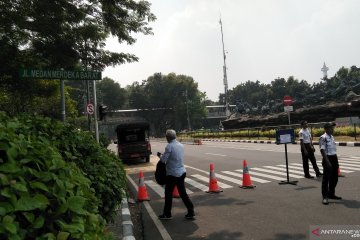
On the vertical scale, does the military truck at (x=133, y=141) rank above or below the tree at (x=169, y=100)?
below

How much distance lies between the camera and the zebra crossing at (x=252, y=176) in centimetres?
1195

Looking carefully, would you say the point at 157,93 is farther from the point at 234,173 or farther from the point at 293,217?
the point at 293,217

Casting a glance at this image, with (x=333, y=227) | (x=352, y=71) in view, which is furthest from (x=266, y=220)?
(x=352, y=71)

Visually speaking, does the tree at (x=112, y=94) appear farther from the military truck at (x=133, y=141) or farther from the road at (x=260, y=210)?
the road at (x=260, y=210)

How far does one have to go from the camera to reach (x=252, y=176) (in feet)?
43.6

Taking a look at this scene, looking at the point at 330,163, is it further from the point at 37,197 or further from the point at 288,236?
the point at 37,197

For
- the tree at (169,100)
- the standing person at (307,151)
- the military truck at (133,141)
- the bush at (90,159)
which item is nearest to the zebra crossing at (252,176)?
the standing person at (307,151)

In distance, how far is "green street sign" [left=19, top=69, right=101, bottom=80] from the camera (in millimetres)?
8805

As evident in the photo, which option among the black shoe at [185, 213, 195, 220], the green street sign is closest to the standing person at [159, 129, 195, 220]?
the black shoe at [185, 213, 195, 220]

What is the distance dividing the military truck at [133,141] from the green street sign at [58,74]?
13751 mm

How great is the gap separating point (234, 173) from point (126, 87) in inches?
4104

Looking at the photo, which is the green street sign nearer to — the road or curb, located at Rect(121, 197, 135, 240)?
curb, located at Rect(121, 197, 135, 240)

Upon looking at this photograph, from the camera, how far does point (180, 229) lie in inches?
282

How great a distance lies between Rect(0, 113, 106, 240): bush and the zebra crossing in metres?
8.71
